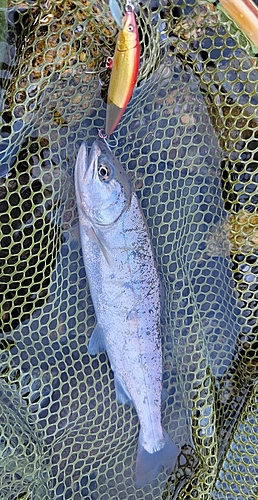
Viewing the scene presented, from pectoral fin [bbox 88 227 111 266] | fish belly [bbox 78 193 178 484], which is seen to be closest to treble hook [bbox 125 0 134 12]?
fish belly [bbox 78 193 178 484]

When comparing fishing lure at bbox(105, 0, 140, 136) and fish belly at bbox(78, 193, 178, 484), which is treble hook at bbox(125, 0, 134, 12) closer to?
fishing lure at bbox(105, 0, 140, 136)

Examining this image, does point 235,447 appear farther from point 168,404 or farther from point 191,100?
point 191,100

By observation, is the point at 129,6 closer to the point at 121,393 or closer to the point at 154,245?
the point at 154,245

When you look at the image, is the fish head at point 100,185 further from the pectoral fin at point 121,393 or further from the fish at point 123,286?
the pectoral fin at point 121,393

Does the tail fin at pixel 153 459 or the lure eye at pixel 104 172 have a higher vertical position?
the lure eye at pixel 104 172

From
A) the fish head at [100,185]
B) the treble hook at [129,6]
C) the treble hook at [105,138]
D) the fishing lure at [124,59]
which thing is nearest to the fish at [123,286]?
the fish head at [100,185]

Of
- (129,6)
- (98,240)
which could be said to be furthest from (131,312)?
(129,6)
